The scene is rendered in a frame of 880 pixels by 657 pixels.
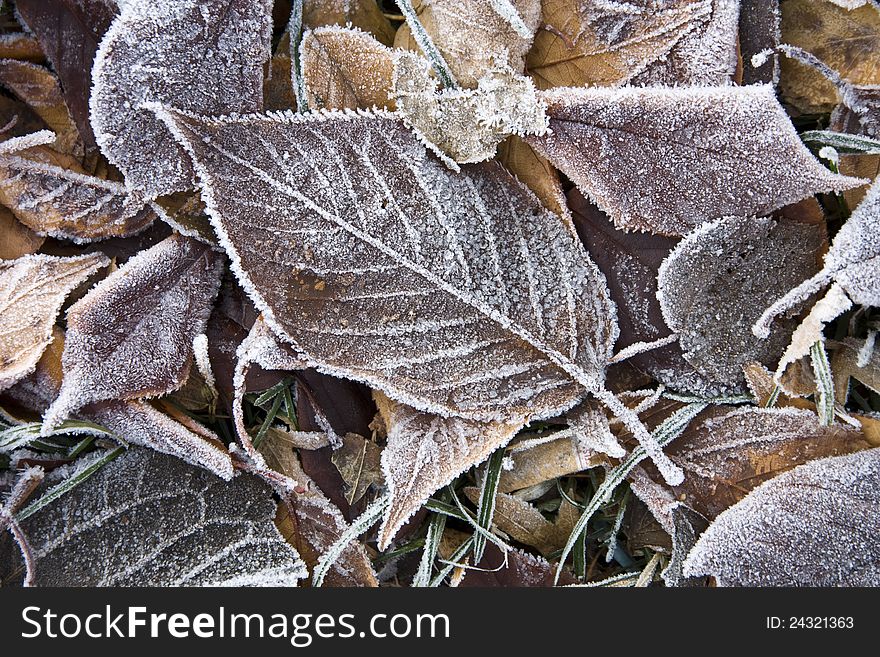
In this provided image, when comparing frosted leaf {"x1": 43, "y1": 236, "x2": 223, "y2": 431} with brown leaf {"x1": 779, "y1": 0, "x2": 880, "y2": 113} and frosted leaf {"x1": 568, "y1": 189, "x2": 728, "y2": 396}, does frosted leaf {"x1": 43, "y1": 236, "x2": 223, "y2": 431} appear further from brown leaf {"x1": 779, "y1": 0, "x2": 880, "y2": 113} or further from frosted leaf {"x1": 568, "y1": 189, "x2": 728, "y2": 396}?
brown leaf {"x1": 779, "y1": 0, "x2": 880, "y2": 113}

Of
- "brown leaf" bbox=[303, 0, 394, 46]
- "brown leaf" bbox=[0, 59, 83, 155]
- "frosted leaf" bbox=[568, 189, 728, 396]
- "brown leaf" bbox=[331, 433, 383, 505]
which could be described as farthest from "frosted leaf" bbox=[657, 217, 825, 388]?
"brown leaf" bbox=[0, 59, 83, 155]

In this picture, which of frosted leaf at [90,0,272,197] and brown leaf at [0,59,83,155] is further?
brown leaf at [0,59,83,155]

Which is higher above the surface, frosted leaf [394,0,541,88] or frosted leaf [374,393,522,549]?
frosted leaf [394,0,541,88]

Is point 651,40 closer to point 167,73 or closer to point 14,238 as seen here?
point 167,73

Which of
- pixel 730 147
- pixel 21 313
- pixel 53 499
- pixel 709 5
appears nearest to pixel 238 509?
pixel 53 499

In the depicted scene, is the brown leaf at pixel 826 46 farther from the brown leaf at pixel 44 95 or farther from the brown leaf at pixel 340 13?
the brown leaf at pixel 44 95

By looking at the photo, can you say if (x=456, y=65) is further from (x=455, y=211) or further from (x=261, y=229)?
(x=261, y=229)

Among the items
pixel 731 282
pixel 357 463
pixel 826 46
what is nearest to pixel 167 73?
pixel 357 463
